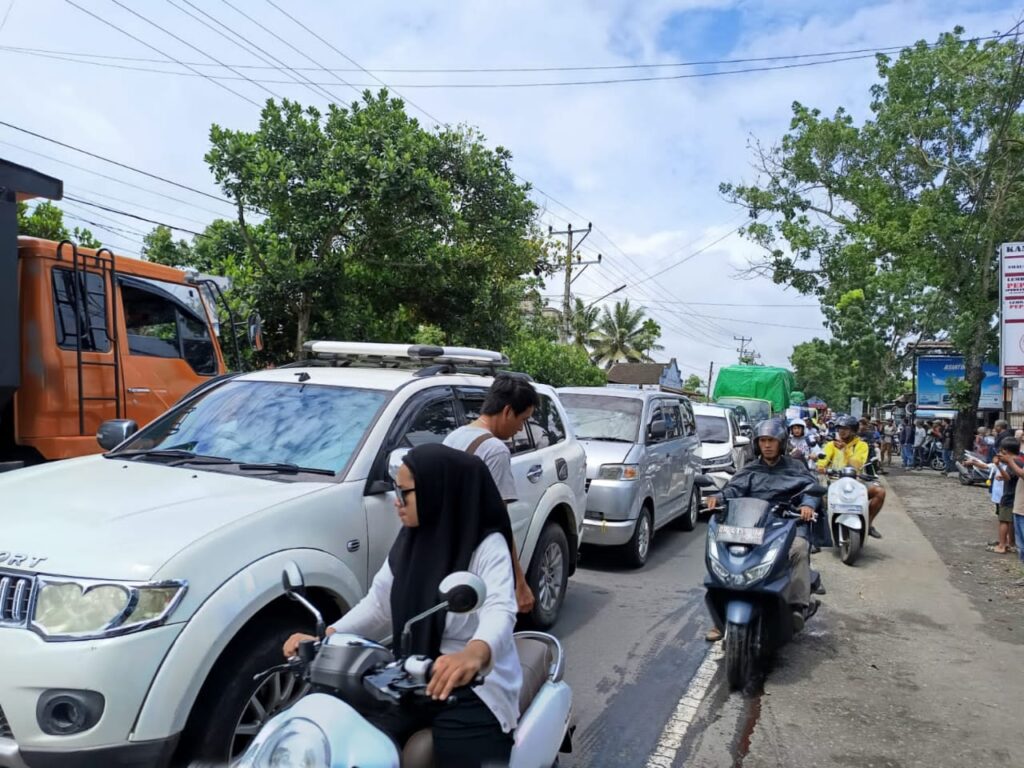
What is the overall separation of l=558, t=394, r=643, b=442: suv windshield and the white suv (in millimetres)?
4212

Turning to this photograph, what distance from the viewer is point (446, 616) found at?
2.49 metres

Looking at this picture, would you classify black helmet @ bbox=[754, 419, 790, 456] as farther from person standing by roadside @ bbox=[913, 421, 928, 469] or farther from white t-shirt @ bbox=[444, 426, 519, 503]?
person standing by roadside @ bbox=[913, 421, 928, 469]

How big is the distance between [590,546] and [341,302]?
6830 mm

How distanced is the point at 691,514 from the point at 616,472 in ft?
10.5

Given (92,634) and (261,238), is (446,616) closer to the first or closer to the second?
(92,634)

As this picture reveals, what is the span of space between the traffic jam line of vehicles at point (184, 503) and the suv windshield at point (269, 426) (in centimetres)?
1

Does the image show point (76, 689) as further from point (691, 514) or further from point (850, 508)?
point (691, 514)

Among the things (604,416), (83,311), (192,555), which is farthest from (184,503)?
(604,416)

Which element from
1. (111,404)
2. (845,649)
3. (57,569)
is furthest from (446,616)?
(111,404)

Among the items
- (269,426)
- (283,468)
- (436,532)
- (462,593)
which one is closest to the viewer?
(462,593)

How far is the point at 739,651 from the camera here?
4.73 metres

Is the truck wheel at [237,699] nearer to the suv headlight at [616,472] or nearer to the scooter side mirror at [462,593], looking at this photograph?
the scooter side mirror at [462,593]

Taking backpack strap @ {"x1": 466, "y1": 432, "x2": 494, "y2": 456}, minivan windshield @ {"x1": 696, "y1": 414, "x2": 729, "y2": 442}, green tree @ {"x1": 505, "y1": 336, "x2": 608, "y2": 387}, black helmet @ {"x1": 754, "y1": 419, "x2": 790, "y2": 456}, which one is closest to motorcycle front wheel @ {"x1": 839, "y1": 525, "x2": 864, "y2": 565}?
black helmet @ {"x1": 754, "y1": 419, "x2": 790, "y2": 456}

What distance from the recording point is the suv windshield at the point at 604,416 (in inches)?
343
